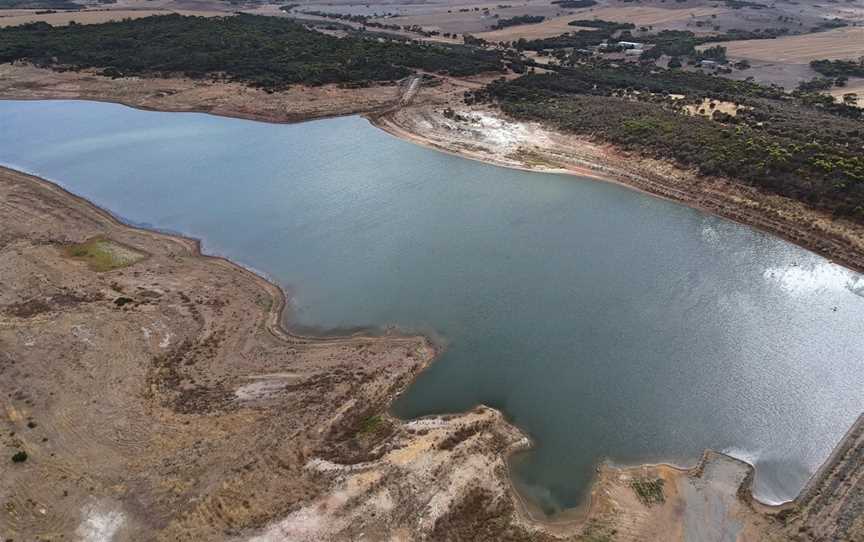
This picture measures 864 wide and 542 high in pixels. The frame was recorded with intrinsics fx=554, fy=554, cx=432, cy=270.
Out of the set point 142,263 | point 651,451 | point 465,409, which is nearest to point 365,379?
point 465,409

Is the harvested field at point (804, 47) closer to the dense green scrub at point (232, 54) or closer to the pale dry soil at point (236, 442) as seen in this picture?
the dense green scrub at point (232, 54)

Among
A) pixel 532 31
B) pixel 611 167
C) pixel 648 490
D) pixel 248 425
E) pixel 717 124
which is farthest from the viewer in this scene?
pixel 532 31

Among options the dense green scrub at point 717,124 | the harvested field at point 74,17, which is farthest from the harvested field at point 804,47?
the harvested field at point 74,17

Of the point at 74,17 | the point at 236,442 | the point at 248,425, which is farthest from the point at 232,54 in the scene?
the point at 236,442

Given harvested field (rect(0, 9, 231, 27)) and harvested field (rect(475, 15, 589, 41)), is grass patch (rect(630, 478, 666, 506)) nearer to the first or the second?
harvested field (rect(475, 15, 589, 41))

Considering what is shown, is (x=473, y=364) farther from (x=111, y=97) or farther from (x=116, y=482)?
(x=111, y=97)

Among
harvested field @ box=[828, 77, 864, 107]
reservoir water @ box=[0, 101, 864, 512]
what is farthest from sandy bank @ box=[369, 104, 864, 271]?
harvested field @ box=[828, 77, 864, 107]

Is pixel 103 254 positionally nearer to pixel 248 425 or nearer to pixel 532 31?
pixel 248 425
